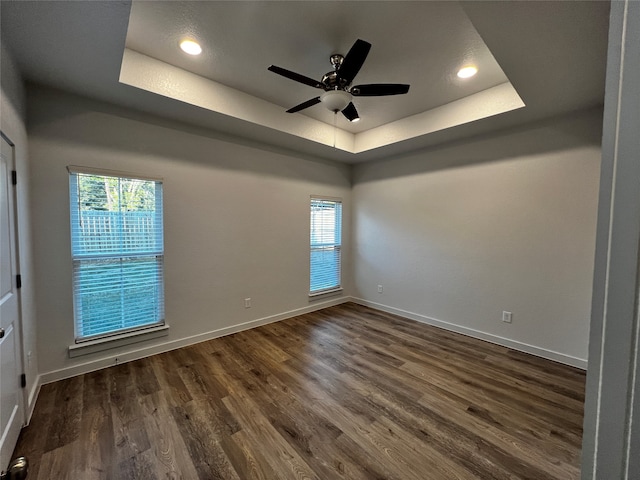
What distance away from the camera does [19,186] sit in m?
2.00

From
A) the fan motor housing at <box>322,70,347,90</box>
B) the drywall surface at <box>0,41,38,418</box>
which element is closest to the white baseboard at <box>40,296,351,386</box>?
the drywall surface at <box>0,41,38,418</box>

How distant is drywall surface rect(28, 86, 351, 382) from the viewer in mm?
2414

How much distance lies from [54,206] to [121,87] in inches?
48.5

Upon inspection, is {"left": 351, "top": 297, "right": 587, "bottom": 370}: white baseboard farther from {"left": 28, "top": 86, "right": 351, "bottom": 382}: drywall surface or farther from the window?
{"left": 28, "top": 86, "right": 351, "bottom": 382}: drywall surface

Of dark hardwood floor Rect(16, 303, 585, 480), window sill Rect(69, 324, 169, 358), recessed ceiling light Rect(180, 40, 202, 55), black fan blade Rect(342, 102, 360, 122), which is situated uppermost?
recessed ceiling light Rect(180, 40, 202, 55)

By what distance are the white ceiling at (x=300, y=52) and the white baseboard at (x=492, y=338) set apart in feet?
8.52

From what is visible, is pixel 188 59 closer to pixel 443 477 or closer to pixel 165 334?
pixel 165 334

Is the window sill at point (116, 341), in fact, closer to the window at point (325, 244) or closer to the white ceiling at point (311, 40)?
the window at point (325, 244)

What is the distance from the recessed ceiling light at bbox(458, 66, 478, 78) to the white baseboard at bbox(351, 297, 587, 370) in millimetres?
3026

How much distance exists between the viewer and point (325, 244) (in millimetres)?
4773

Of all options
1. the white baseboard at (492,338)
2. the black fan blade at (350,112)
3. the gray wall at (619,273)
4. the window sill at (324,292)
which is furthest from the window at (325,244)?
the gray wall at (619,273)

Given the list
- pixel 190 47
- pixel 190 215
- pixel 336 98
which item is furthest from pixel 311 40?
pixel 190 215

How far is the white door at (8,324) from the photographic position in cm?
158

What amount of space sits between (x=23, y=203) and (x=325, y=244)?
3631mm
